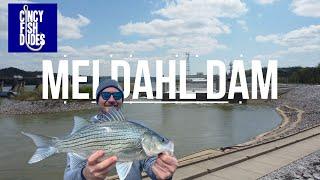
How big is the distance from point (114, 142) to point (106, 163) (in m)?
0.15

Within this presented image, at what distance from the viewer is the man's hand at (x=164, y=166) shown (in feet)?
9.44

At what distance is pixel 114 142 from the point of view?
272 cm

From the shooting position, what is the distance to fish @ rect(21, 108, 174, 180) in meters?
2.71

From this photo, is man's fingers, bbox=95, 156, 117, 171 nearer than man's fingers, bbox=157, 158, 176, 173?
Yes

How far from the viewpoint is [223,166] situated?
34.9 feet

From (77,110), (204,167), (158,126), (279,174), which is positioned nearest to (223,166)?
(204,167)

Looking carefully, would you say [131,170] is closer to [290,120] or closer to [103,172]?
[103,172]

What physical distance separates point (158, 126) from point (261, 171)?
20999 millimetres

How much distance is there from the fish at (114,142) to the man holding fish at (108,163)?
0.05 metres

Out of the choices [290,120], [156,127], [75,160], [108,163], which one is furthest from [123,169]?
[290,120]

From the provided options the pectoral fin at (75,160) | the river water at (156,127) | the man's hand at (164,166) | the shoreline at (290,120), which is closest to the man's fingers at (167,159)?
the man's hand at (164,166)

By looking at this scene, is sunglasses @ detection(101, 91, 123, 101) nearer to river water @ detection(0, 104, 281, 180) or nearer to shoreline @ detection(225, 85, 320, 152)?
shoreline @ detection(225, 85, 320, 152)

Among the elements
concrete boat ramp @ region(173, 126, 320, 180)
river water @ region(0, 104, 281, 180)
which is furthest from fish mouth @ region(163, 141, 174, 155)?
river water @ region(0, 104, 281, 180)

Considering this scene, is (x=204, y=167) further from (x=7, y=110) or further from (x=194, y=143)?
(x=7, y=110)
